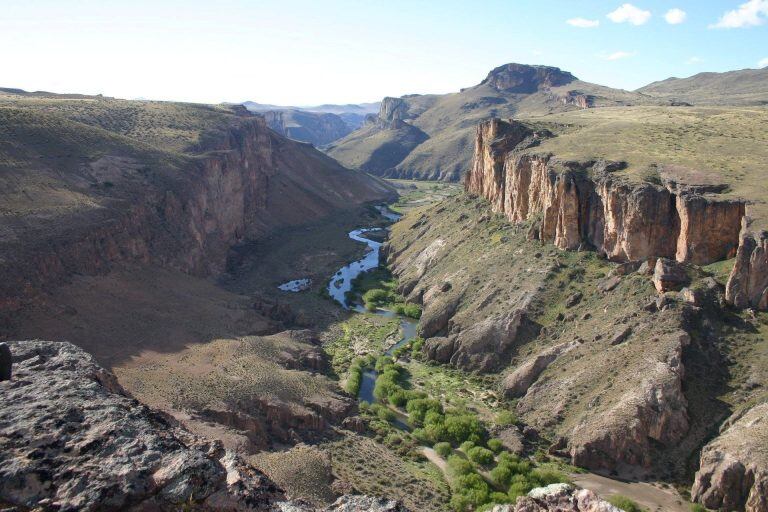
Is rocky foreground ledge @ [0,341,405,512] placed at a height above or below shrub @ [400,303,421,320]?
above

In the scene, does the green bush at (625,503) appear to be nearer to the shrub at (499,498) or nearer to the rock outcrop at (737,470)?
the rock outcrop at (737,470)

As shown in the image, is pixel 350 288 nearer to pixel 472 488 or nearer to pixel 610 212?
→ pixel 610 212

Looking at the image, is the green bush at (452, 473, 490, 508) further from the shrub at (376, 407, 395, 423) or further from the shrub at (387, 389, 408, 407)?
the shrub at (387, 389, 408, 407)

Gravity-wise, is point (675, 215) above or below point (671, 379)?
above

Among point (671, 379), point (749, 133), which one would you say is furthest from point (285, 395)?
point (749, 133)

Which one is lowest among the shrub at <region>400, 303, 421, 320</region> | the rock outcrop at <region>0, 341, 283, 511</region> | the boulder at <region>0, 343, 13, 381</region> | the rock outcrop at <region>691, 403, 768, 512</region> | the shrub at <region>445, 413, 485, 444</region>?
the shrub at <region>445, 413, 485, 444</region>

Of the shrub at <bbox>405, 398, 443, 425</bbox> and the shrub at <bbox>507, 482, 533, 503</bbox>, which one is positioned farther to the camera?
the shrub at <bbox>405, 398, 443, 425</bbox>

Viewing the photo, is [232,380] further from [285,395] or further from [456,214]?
[456,214]

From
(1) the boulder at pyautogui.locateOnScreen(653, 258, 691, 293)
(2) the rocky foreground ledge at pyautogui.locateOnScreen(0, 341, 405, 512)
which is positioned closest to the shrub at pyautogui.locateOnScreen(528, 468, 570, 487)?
(1) the boulder at pyautogui.locateOnScreen(653, 258, 691, 293)
